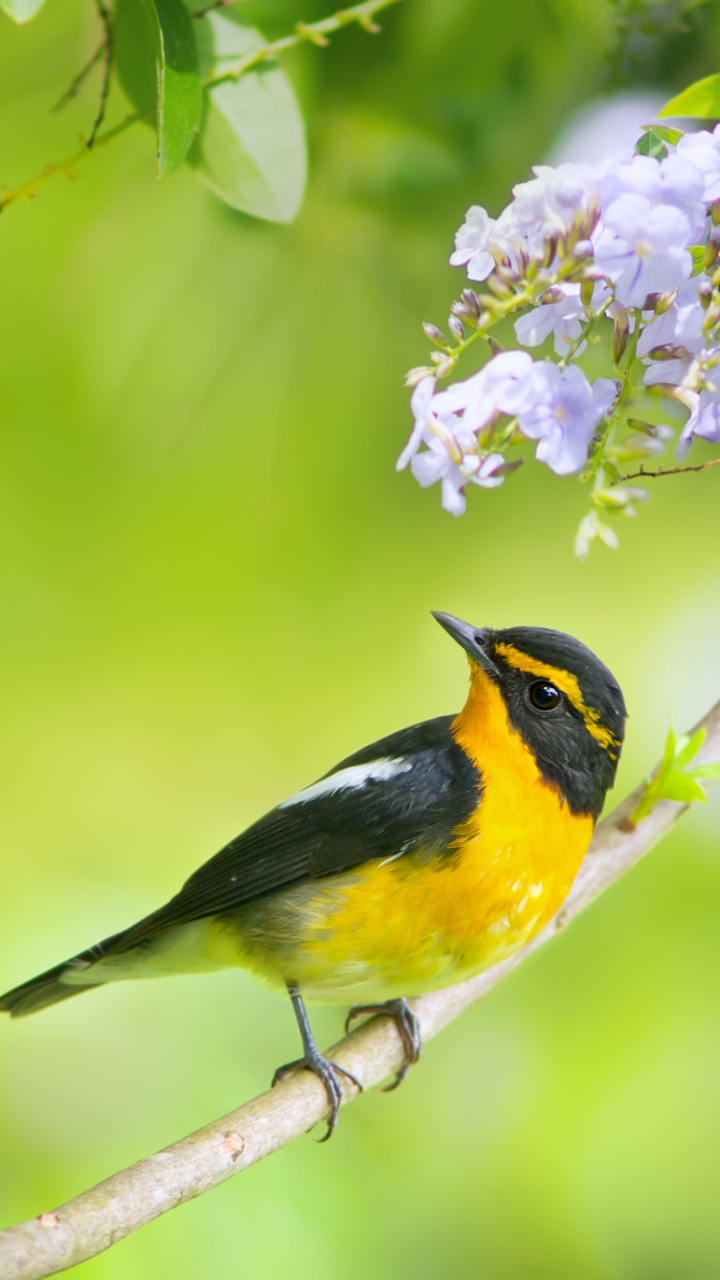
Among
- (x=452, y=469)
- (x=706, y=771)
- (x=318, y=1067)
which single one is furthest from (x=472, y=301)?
(x=318, y=1067)

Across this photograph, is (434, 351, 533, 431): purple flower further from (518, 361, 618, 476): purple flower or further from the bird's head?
the bird's head

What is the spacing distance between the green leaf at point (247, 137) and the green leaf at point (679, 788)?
3.24ft

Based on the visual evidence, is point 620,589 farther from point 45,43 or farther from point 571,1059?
point 45,43

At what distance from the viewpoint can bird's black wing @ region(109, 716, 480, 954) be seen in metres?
1.67

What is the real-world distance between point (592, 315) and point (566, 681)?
0.66 metres

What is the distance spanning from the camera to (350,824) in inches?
68.0

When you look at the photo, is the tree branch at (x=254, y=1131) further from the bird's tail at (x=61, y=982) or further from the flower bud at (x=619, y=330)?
the flower bud at (x=619, y=330)

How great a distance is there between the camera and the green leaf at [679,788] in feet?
5.66

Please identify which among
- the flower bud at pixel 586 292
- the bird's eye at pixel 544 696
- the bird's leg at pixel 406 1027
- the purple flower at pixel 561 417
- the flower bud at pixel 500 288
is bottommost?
the bird's leg at pixel 406 1027

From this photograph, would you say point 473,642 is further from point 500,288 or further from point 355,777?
point 500,288

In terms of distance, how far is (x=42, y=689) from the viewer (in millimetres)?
3264

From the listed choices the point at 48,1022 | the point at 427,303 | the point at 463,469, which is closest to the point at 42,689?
the point at 48,1022

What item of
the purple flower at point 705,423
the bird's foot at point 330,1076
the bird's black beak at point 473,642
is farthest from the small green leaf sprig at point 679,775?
the purple flower at point 705,423

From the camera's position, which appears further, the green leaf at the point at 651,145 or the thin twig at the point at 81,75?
the thin twig at the point at 81,75
